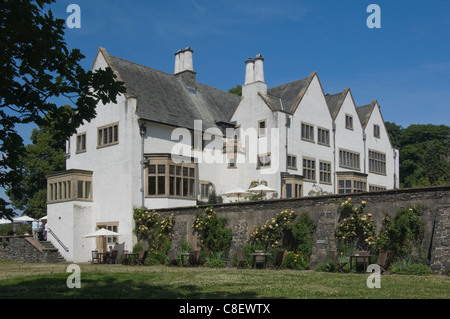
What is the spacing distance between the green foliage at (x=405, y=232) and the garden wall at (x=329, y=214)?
293 millimetres

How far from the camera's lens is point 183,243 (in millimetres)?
29016

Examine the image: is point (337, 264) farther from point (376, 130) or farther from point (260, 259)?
point (376, 130)

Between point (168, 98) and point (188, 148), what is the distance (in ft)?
14.7

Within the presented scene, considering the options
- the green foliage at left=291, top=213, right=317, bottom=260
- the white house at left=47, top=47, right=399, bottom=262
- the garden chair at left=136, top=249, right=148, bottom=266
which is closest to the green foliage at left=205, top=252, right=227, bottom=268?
the green foliage at left=291, top=213, right=317, bottom=260

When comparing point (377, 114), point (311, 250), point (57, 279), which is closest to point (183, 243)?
point (311, 250)

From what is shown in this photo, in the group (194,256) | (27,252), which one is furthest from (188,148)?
(27,252)

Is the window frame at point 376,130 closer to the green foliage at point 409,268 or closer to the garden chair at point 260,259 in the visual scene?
the garden chair at point 260,259

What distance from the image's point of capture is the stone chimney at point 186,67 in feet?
137

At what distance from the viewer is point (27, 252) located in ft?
117

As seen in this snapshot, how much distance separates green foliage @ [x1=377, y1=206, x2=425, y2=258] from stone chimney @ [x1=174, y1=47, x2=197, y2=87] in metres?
24.3

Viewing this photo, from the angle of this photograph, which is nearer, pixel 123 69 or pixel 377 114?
pixel 123 69

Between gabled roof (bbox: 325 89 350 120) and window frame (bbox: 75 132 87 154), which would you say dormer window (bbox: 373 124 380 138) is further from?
window frame (bbox: 75 132 87 154)
